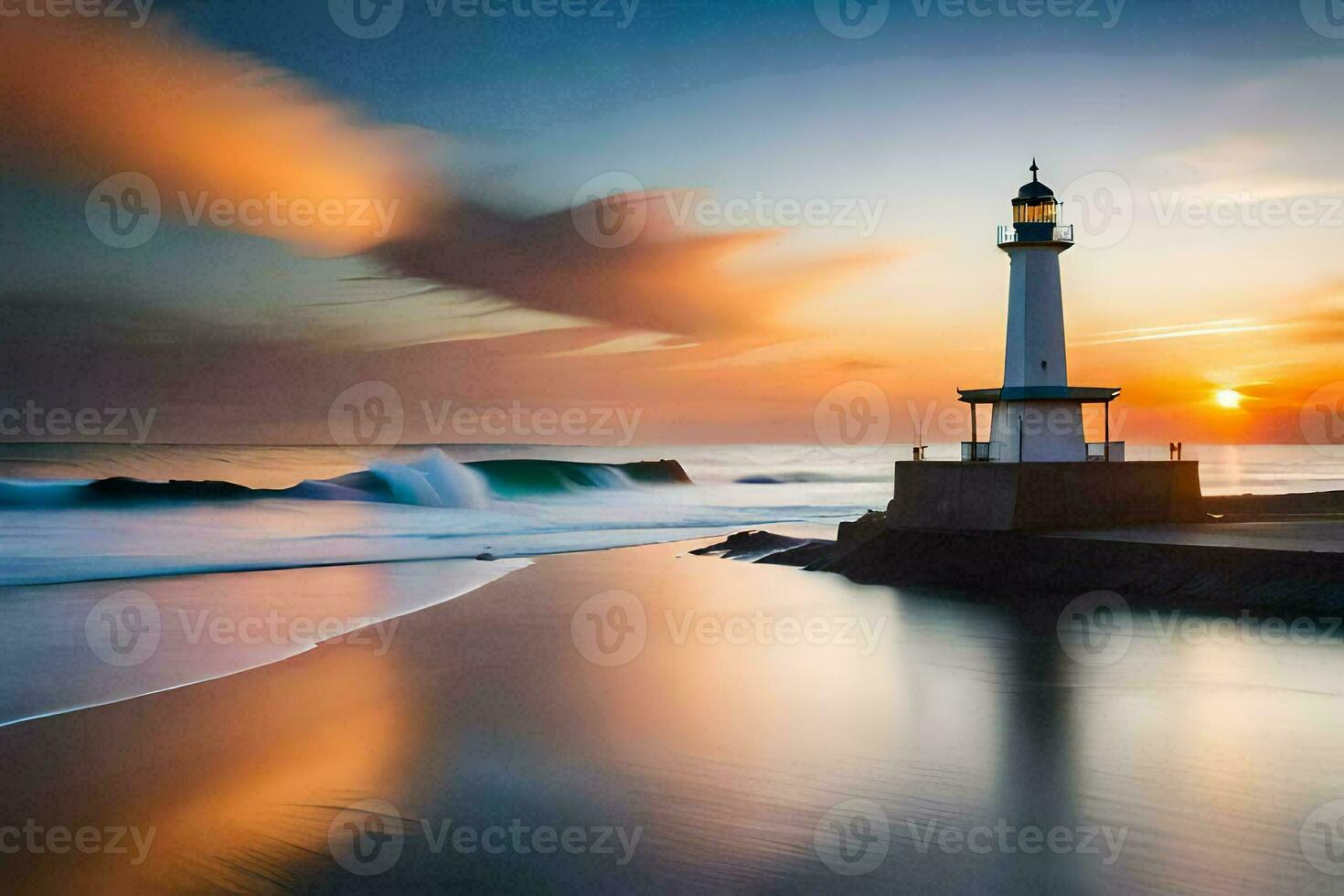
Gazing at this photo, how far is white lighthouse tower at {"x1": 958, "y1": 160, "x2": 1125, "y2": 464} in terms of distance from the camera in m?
16.3

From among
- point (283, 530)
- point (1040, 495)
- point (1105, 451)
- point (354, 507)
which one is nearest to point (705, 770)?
point (1040, 495)

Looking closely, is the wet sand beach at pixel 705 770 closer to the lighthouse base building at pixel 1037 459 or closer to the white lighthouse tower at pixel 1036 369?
the lighthouse base building at pixel 1037 459

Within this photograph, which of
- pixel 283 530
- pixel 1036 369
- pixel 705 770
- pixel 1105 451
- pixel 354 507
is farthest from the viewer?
pixel 354 507

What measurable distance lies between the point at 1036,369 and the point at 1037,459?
1.40m

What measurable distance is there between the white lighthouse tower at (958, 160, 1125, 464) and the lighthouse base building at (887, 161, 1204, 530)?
0.01 meters

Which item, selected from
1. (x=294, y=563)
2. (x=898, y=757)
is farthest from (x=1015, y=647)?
(x=294, y=563)

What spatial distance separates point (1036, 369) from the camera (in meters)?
16.6

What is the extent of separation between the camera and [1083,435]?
54.4 feet

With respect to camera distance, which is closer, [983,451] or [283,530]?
[983,451]

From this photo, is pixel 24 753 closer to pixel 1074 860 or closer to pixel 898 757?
pixel 898 757

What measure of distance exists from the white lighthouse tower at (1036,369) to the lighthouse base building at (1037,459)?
1 cm

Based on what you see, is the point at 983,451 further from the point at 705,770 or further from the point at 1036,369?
the point at 705,770

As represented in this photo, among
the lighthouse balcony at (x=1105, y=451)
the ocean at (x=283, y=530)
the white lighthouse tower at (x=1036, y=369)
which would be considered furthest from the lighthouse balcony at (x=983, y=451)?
the ocean at (x=283, y=530)

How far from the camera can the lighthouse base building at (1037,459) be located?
46.3ft
